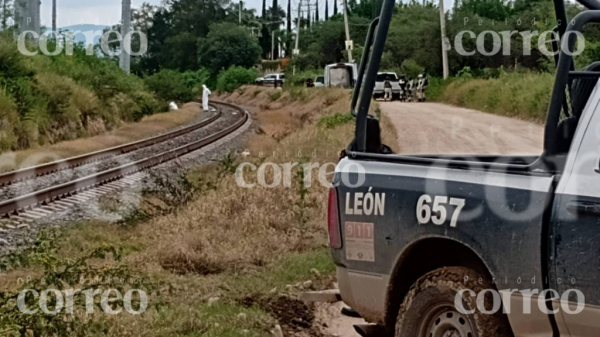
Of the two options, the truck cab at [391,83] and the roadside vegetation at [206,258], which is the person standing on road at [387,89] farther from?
the roadside vegetation at [206,258]

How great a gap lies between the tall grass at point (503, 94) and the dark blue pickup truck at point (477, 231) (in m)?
8.99

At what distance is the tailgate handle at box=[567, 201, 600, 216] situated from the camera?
13.3ft

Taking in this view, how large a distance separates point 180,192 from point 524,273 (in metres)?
10.3

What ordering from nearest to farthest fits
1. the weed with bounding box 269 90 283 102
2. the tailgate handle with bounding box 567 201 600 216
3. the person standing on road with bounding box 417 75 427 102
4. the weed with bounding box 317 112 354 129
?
1. the tailgate handle with bounding box 567 201 600 216
2. the weed with bounding box 317 112 354 129
3. the person standing on road with bounding box 417 75 427 102
4. the weed with bounding box 269 90 283 102

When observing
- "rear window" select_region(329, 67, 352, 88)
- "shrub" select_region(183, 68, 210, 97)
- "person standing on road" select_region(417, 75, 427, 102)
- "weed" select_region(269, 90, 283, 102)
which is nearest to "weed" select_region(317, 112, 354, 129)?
"person standing on road" select_region(417, 75, 427, 102)

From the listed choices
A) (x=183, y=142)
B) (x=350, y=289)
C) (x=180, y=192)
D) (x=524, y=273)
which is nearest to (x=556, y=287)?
(x=524, y=273)

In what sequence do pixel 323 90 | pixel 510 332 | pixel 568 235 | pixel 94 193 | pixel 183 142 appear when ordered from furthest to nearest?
pixel 323 90 < pixel 183 142 < pixel 94 193 < pixel 510 332 < pixel 568 235

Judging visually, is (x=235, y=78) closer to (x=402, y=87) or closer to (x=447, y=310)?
(x=402, y=87)

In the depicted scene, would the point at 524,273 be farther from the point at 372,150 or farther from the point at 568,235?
the point at 372,150

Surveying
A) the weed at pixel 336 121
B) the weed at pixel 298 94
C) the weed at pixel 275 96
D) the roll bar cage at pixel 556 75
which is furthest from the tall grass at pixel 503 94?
the weed at pixel 275 96

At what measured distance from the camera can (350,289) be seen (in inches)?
227

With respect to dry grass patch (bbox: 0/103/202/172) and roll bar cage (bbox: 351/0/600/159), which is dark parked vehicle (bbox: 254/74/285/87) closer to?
dry grass patch (bbox: 0/103/202/172)

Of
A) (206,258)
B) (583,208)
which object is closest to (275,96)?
(206,258)

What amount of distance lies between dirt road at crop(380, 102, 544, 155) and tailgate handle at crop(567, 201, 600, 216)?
10606 millimetres
